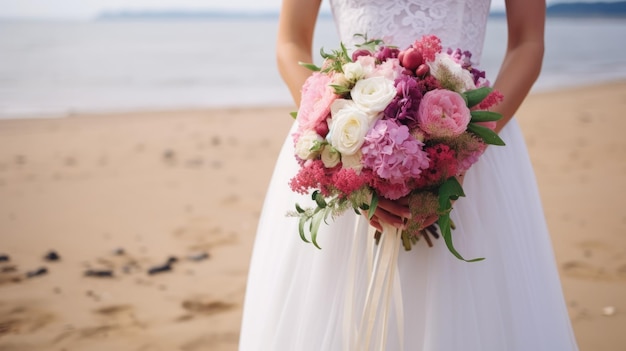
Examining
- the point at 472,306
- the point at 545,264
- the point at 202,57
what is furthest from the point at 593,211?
the point at 202,57

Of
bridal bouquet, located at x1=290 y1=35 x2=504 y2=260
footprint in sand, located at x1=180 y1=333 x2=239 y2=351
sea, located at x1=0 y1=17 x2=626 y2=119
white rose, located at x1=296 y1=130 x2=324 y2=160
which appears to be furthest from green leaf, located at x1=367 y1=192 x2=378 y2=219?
sea, located at x1=0 y1=17 x2=626 y2=119

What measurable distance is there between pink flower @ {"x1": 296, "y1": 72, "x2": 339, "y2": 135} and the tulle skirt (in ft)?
1.58

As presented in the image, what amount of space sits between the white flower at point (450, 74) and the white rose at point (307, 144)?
39 cm

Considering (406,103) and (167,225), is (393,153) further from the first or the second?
(167,225)

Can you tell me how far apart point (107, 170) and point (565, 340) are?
686 centimetres

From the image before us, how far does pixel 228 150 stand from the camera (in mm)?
8852

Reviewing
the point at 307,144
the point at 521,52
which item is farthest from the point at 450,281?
the point at 521,52

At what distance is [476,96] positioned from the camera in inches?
69.3

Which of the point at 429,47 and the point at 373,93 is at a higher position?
the point at 429,47

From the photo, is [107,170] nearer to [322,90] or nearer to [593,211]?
[593,211]

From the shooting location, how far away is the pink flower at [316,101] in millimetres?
1768

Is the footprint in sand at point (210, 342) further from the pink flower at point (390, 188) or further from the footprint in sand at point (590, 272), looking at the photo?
the footprint in sand at point (590, 272)

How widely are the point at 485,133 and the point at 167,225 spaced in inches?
187

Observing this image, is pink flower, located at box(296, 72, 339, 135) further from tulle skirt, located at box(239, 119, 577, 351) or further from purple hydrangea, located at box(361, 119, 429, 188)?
tulle skirt, located at box(239, 119, 577, 351)
